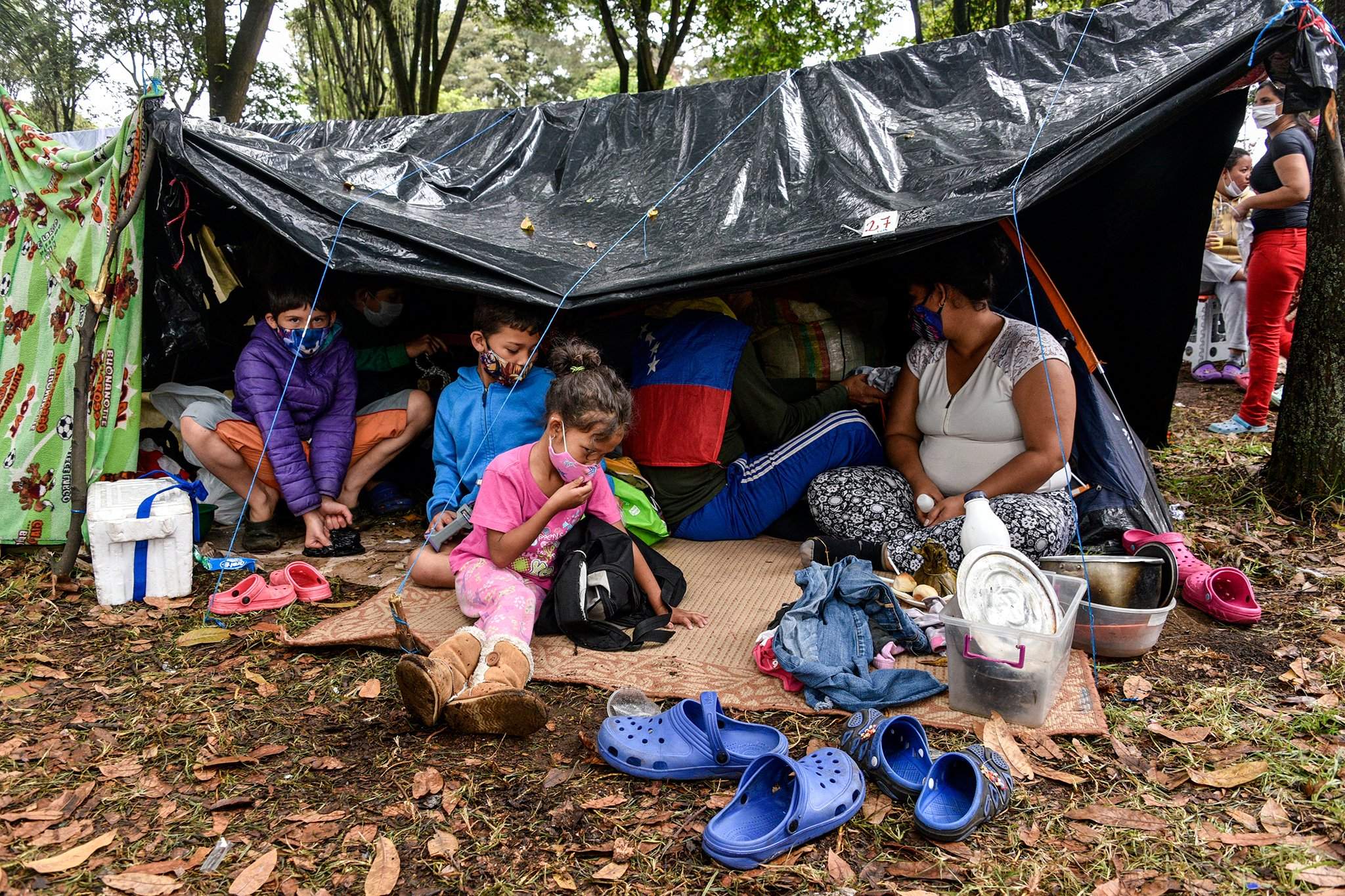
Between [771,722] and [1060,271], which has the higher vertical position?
[1060,271]

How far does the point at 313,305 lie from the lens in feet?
11.2

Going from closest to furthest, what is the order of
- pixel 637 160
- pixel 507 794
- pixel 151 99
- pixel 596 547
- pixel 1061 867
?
pixel 1061 867
pixel 507 794
pixel 596 547
pixel 151 99
pixel 637 160

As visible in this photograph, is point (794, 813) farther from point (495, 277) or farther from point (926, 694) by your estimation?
point (495, 277)

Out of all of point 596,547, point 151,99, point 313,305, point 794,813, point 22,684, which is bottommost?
point 22,684

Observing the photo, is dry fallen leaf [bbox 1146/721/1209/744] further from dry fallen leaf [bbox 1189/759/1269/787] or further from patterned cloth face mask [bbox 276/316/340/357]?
patterned cloth face mask [bbox 276/316/340/357]

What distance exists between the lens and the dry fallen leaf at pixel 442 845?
74.6 inches

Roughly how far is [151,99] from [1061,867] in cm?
373

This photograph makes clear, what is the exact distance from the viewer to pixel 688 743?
2145 mm

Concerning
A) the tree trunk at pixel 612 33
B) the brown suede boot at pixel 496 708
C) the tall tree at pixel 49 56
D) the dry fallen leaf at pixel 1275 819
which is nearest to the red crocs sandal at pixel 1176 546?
the dry fallen leaf at pixel 1275 819

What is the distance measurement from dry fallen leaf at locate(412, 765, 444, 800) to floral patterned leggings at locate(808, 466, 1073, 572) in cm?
182

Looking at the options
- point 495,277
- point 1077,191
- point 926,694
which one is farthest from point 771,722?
point 1077,191

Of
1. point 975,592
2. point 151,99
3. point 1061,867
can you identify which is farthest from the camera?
point 151,99

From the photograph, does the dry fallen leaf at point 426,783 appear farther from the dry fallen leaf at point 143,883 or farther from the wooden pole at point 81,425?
the wooden pole at point 81,425

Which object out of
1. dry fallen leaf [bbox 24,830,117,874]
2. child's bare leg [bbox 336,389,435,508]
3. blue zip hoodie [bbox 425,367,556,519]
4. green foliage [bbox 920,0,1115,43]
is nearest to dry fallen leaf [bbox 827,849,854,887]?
dry fallen leaf [bbox 24,830,117,874]
